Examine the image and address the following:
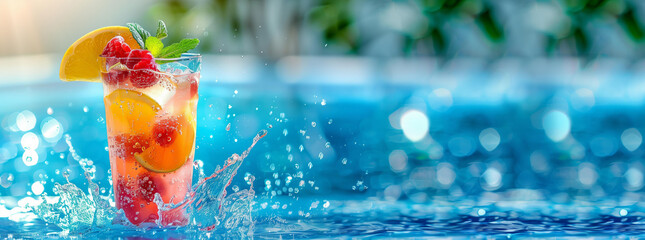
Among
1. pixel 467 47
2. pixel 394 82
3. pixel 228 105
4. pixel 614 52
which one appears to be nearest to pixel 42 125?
pixel 228 105

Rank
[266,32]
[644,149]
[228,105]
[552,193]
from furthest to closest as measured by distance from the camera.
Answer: [266,32]
[228,105]
[644,149]
[552,193]

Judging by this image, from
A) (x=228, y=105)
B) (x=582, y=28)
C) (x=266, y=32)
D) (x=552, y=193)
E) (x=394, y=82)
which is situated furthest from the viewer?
(x=266, y=32)

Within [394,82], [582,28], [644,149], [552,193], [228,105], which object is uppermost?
[582,28]

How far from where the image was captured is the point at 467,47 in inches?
243

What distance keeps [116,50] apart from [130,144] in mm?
186

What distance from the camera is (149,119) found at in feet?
5.32

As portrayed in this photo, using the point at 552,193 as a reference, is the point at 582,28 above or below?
above

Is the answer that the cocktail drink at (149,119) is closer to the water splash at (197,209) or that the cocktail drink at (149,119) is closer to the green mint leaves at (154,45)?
the green mint leaves at (154,45)

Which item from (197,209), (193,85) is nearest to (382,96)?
(197,209)

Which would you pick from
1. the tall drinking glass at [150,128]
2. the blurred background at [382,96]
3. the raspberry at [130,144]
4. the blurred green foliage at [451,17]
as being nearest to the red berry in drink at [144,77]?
the tall drinking glass at [150,128]

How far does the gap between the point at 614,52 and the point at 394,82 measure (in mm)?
1975

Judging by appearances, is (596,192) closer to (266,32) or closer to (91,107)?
(91,107)

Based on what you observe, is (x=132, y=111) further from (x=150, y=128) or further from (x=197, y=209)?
(x=197, y=209)

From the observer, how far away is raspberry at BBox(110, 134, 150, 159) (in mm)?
1627
